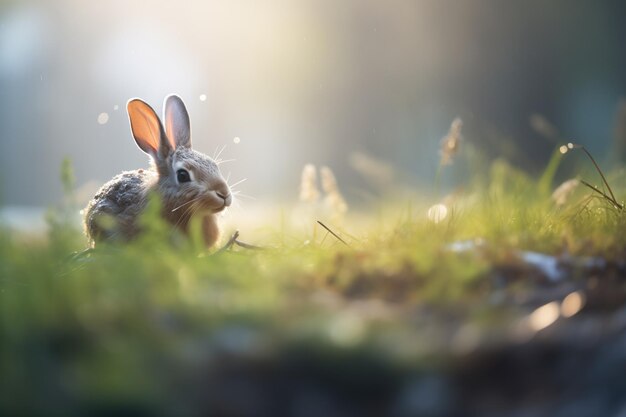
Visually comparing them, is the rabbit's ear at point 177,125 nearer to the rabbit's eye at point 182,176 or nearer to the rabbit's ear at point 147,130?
the rabbit's ear at point 147,130

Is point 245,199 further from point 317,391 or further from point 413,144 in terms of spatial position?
point 413,144

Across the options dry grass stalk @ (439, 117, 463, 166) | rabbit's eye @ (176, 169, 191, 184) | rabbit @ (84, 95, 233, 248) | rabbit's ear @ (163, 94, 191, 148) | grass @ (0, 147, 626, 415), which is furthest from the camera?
rabbit's ear @ (163, 94, 191, 148)

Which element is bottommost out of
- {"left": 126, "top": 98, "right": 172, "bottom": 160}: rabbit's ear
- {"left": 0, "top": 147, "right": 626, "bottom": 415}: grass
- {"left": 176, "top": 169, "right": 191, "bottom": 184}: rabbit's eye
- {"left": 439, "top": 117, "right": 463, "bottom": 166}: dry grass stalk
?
{"left": 0, "top": 147, "right": 626, "bottom": 415}: grass

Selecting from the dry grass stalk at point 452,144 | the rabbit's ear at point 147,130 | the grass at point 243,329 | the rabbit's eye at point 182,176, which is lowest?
the grass at point 243,329

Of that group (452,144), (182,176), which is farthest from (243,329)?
(182,176)

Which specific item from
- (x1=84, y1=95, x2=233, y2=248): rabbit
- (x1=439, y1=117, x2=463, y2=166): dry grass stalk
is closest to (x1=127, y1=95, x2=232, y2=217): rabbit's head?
(x1=84, y1=95, x2=233, y2=248): rabbit

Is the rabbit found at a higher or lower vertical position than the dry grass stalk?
higher

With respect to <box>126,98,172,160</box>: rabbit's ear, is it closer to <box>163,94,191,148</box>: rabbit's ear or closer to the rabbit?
the rabbit

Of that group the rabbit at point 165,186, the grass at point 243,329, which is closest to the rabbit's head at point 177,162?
the rabbit at point 165,186
